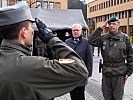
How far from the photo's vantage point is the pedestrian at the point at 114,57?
572cm

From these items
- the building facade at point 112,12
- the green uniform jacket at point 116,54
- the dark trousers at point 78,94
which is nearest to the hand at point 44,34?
the green uniform jacket at point 116,54

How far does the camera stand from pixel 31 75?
192 centimetres

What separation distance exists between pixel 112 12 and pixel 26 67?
83.6 metres

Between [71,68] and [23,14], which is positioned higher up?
[23,14]

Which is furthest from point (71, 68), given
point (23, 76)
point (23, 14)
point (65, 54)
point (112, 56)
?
point (112, 56)

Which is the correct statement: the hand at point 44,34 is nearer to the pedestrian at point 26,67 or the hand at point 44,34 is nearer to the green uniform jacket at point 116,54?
the pedestrian at point 26,67

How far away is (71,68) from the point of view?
2.02m

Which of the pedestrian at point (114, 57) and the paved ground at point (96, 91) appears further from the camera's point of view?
the paved ground at point (96, 91)

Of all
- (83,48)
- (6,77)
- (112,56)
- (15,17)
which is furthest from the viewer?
(83,48)

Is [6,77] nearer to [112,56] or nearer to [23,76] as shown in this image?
[23,76]

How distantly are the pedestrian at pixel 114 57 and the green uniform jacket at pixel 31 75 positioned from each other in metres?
3.69

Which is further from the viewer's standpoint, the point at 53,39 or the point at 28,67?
the point at 53,39

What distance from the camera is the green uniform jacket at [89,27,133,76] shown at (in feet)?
18.7

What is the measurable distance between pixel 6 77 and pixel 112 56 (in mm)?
3941
